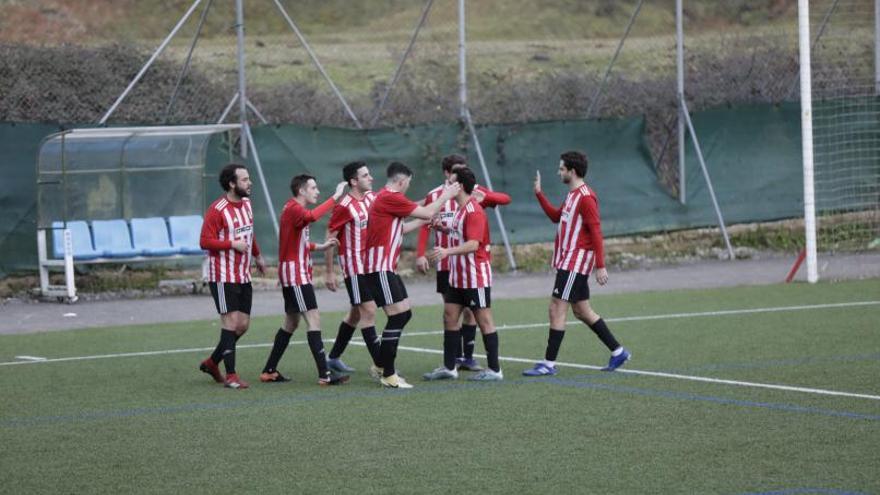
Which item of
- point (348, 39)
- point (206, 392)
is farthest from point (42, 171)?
point (348, 39)

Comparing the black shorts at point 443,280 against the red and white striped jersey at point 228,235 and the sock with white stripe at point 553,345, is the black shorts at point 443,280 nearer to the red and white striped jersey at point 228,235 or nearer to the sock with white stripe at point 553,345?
the sock with white stripe at point 553,345

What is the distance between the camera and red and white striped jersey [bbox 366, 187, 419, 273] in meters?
11.1

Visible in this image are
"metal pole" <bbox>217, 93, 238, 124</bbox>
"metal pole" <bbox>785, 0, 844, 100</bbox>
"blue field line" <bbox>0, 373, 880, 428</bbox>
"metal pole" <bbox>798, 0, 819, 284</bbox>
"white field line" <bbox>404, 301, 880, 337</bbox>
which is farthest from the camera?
"metal pole" <bbox>785, 0, 844, 100</bbox>

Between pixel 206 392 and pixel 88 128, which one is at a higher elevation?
pixel 88 128

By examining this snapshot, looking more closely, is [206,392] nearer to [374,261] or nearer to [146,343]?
[374,261]

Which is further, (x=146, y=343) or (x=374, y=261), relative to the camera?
(x=146, y=343)

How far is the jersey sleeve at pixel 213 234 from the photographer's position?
1112 centimetres

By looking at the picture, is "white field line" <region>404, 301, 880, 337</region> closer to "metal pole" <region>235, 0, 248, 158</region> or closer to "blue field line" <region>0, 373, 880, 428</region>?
"blue field line" <region>0, 373, 880, 428</region>

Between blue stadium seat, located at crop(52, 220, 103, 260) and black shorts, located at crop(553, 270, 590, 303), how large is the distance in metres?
8.46

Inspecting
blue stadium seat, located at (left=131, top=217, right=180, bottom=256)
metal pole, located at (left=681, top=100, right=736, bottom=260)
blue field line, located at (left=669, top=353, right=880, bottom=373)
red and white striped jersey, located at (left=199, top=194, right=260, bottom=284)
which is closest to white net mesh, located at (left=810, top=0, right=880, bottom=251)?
metal pole, located at (left=681, top=100, right=736, bottom=260)

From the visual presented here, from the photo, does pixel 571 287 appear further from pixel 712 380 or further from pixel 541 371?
pixel 712 380

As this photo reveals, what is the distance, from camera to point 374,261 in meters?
11.2

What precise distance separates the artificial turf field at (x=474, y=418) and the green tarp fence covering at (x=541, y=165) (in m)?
4.49

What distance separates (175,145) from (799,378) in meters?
11.5
